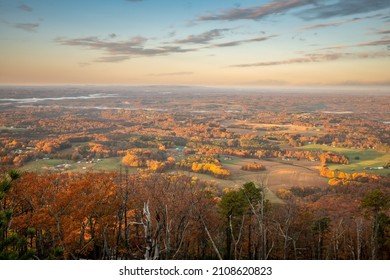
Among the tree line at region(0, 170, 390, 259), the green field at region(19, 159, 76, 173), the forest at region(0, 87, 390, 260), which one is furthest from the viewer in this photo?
the green field at region(19, 159, 76, 173)

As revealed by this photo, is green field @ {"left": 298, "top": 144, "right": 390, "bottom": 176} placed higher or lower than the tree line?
higher

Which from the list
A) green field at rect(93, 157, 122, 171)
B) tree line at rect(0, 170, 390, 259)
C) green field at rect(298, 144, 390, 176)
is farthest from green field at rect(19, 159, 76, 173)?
green field at rect(298, 144, 390, 176)

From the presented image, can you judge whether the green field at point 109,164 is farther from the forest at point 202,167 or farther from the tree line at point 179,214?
the tree line at point 179,214

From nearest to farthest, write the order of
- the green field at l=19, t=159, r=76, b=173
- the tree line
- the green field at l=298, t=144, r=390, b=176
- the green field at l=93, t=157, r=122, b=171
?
the tree line, the green field at l=19, t=159, r=76, b=173, the green field at l=93, t=157, r=122, b=171, the green field at l=298, t=144, r=390, b=176

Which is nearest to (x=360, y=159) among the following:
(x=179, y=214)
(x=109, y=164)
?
(x=179, y=214)

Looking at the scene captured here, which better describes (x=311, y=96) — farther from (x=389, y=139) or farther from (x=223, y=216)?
(x=223, y=216)

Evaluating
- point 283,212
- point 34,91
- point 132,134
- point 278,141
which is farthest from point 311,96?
point 34,91

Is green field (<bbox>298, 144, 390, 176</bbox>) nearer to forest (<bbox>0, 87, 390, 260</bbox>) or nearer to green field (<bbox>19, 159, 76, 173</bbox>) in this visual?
forest (<bbox>0, 87, 390, 260</bbox>)
